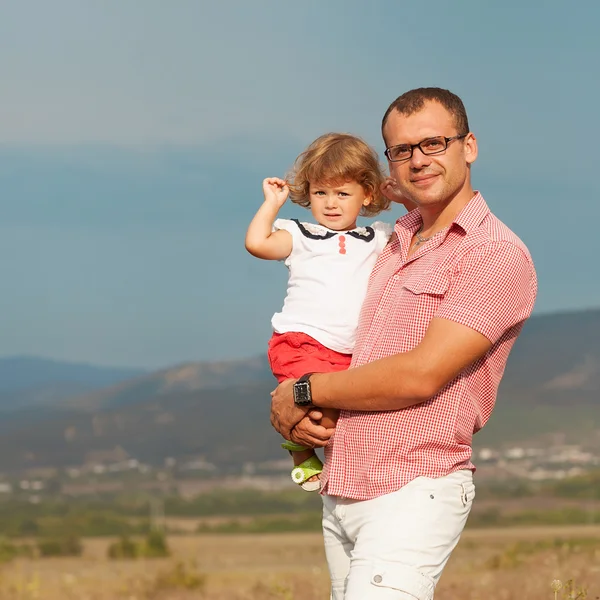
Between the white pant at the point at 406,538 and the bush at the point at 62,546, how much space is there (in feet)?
94.5

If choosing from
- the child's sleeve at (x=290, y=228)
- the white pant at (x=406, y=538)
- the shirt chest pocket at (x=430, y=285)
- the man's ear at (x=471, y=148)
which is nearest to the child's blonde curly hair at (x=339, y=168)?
the child's sleeve at (x=290, y=228)

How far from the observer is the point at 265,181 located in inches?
219

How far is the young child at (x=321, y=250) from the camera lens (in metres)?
5.15

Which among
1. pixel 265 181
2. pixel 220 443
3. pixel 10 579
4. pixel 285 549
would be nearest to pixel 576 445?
pixel 220 443

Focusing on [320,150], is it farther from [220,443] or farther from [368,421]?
[220,443]

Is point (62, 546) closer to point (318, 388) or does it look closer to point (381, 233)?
point (381, 233)

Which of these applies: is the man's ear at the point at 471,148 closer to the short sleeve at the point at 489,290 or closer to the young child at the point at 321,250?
the short sleeve at the point at 489,290

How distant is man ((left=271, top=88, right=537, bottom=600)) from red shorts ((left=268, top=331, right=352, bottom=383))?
336mm

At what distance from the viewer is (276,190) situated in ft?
18.1

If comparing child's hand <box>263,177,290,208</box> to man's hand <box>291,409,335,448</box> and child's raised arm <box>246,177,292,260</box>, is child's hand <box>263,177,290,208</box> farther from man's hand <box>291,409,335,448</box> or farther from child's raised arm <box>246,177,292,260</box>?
man's hand <box>291,409,335,448</box>

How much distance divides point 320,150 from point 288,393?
4.38 ft

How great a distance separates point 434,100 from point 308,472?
5.56 feet

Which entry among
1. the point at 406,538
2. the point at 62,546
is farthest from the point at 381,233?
the point at 62,546

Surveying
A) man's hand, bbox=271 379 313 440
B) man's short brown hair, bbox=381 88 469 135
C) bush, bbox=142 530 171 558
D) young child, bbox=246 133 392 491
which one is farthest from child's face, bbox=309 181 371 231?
bush, bbox=142 530 171 558
